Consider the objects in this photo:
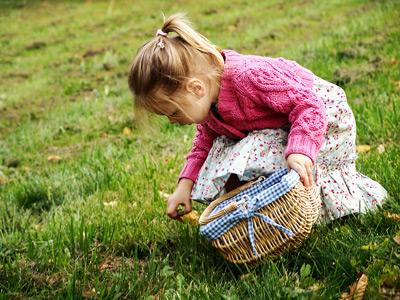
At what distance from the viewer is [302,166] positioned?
2289mm

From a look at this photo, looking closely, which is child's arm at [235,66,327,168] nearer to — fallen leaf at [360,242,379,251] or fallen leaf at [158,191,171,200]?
fallen leaf at [360,242,379,251]

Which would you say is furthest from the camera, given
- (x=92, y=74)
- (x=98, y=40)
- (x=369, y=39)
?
(x=98, y=40)

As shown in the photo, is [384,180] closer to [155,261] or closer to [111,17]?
[155,261]

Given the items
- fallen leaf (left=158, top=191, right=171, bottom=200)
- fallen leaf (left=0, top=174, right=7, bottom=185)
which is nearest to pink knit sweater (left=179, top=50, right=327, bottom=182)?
fallen leaf (left=158, top=191, right=171, bottom=200)

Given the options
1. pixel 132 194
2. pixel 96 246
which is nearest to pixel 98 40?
pixel 132 194

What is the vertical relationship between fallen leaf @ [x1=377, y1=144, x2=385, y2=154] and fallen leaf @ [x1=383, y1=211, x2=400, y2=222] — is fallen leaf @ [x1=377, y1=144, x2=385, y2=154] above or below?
below

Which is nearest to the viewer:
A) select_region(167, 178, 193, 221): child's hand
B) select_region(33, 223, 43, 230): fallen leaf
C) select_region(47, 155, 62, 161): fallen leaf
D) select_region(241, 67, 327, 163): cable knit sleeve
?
select_region(241, 67, 327, 163): cable knit sleeve

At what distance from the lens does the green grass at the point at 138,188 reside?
2.22 meters

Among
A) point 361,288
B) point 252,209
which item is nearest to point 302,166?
point 252,209

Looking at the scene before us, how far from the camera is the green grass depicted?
222 centimetres

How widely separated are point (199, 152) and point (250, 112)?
1.55 feet

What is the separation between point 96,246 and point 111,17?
12789 mm

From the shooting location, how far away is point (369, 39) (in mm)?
6285

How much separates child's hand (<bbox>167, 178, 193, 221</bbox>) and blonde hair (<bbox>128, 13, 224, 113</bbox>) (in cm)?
51
